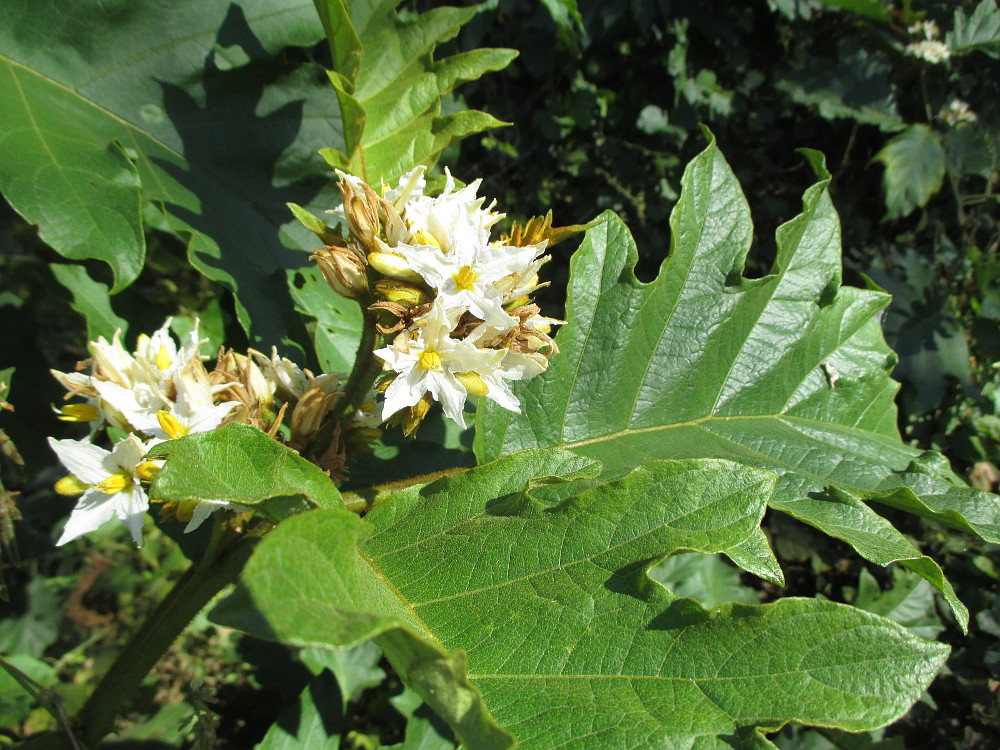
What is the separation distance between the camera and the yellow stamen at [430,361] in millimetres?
905

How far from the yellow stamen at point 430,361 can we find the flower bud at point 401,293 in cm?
7

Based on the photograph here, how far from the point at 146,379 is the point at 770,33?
3.82m

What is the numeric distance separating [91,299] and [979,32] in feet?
13.0

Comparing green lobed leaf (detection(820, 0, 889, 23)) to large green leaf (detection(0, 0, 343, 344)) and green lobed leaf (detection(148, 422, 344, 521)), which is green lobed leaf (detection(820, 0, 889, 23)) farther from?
green lobed leaf (detection(148, 422, 344, 521))

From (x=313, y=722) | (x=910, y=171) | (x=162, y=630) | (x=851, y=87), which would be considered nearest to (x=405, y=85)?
(x=162, y=630)

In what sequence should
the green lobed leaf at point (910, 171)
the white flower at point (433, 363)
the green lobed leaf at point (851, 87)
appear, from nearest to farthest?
the white flower at point (433, 363) → the green lobed leaf at point (910, 171) → the green lobed leaf at point (851, 87)

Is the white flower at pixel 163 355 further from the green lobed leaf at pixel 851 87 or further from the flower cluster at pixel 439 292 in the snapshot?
the green lobed leaf at pixel 851 87

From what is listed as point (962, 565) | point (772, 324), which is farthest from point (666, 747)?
point (962, 565)

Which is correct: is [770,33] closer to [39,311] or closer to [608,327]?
[608,327]

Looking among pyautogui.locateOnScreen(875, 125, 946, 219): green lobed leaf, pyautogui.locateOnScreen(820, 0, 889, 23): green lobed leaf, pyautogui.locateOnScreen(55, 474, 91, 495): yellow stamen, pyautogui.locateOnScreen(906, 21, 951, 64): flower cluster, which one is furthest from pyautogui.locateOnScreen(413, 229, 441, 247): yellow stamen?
pyautogui.locateOnScreen(906, 21, 951, 64): flower cluster

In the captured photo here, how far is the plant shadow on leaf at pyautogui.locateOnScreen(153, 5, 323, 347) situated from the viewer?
4.43 ft

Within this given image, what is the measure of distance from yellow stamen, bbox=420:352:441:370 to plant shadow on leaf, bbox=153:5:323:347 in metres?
0.51

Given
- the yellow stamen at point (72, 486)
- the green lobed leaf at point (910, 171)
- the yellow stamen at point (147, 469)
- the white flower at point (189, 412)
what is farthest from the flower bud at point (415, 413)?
the green lobed leaf at point (910, 171)

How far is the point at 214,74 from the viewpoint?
55.5 inches
